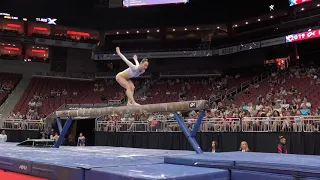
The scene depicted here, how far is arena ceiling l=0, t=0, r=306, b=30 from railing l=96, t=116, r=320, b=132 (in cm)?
1506

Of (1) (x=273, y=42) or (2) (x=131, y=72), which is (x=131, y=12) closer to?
(1) (x=273, y=42)

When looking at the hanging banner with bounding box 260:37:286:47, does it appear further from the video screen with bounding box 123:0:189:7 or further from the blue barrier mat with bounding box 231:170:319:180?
the blue barrier mat with bounding box 231:170:319:180

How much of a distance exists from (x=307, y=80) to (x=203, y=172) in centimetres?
1768

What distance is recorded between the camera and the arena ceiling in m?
28.0

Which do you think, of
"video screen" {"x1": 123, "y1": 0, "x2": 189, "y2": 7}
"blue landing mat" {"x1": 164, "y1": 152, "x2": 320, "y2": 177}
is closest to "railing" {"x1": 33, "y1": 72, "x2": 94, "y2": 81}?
"video screen" {"x1": 123, "y1": 0, "x2": 189, "y2": 7}

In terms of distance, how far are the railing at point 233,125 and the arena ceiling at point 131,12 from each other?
49.4ft

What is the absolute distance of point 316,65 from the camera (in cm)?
2228

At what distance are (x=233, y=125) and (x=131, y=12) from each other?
19.9 metres

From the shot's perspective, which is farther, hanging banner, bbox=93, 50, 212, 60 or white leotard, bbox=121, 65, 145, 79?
hanging banner, bbox=93, 50, 212, 60

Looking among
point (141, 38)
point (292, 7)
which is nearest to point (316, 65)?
point (292, 7)

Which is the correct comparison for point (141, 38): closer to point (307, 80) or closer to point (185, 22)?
point (185, 22)

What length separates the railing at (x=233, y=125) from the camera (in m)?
11.6

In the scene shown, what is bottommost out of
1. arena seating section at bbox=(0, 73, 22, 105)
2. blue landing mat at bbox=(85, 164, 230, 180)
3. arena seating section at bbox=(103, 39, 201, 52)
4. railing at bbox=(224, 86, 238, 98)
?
blue landing mat at bbox=(85, 164, 230, 180)

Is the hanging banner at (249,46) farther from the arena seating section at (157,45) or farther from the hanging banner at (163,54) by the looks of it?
the arena seating section at (157,45)
